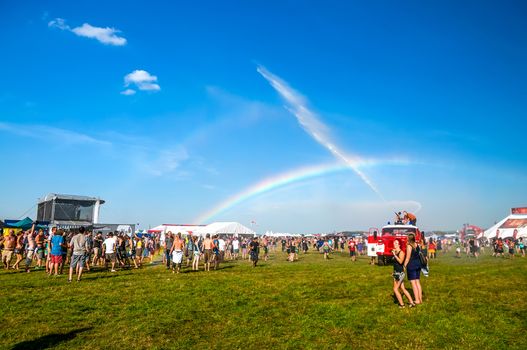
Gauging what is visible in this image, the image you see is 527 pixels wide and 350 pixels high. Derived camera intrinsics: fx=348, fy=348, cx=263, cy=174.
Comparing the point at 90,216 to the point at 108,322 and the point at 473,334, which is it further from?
the point at 473,334

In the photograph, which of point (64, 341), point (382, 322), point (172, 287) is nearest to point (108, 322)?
point (64, 341)

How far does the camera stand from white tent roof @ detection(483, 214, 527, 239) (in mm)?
53031

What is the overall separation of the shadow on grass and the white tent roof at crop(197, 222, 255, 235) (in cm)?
5665

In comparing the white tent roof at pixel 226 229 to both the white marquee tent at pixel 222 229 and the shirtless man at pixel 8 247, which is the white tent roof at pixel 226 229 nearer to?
the white marquee tent at pixel 222 229

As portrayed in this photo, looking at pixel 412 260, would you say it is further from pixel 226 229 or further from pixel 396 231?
pixel 226 229

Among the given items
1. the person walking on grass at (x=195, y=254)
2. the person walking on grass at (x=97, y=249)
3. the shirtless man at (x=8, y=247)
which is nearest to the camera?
the shirtless man at (x=8, y=247)

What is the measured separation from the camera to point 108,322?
9133mm

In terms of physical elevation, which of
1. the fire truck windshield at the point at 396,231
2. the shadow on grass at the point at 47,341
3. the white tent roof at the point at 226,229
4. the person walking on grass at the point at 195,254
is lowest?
the shadow on grass at the point at 47,341

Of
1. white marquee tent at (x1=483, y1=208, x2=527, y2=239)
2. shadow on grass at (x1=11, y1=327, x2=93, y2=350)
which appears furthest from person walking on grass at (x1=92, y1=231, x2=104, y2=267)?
white marquee tent at (x1=483, y1=208, x2=527, y2=239)

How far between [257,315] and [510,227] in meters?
62.3

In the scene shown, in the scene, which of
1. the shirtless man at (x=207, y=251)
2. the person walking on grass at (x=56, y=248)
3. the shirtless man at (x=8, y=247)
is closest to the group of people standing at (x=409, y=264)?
the shirtless man at (x=207, y=251)

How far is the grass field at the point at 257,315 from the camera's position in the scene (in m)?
7.70

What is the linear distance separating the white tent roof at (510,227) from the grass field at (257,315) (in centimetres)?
4756

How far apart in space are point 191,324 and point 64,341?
9.45ft
